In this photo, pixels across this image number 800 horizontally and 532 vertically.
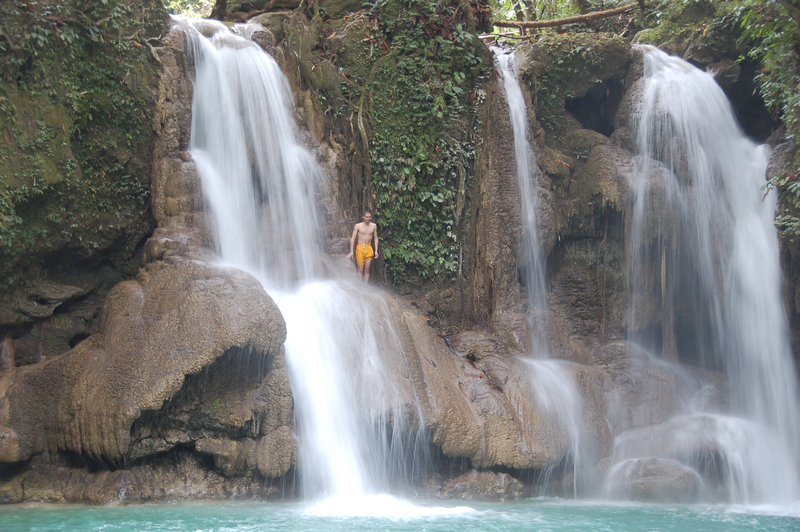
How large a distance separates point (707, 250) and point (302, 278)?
7.50 meters

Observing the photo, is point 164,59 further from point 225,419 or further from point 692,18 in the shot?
point 692,18

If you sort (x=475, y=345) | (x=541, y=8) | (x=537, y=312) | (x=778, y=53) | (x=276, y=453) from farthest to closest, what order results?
(x=541, y=8)
(x=537, y=312)
(x=778, y=53)
(x=475, y=345)
(x=276, y=453)

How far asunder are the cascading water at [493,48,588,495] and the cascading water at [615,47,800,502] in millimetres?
1880

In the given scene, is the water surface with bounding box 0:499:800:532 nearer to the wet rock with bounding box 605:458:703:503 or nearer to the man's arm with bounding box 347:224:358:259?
the wet rock with bounding box 605:458:703:503

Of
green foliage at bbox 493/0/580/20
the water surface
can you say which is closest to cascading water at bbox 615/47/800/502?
the water surface

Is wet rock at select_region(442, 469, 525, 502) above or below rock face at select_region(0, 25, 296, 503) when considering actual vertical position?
below

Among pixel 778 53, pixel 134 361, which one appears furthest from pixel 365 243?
pixel 778 53

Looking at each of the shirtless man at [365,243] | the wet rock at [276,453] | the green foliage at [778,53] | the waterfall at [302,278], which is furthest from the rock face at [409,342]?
the green foliage at [778,53]

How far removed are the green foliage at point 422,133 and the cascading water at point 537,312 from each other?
3.19ft

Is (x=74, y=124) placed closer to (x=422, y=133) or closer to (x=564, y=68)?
(x=422, y=133)

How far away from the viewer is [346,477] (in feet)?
24.5

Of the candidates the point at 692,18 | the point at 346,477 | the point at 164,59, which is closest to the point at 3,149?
the point at 164,59

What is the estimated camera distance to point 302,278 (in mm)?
9758

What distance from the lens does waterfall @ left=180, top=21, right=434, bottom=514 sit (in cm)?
764
